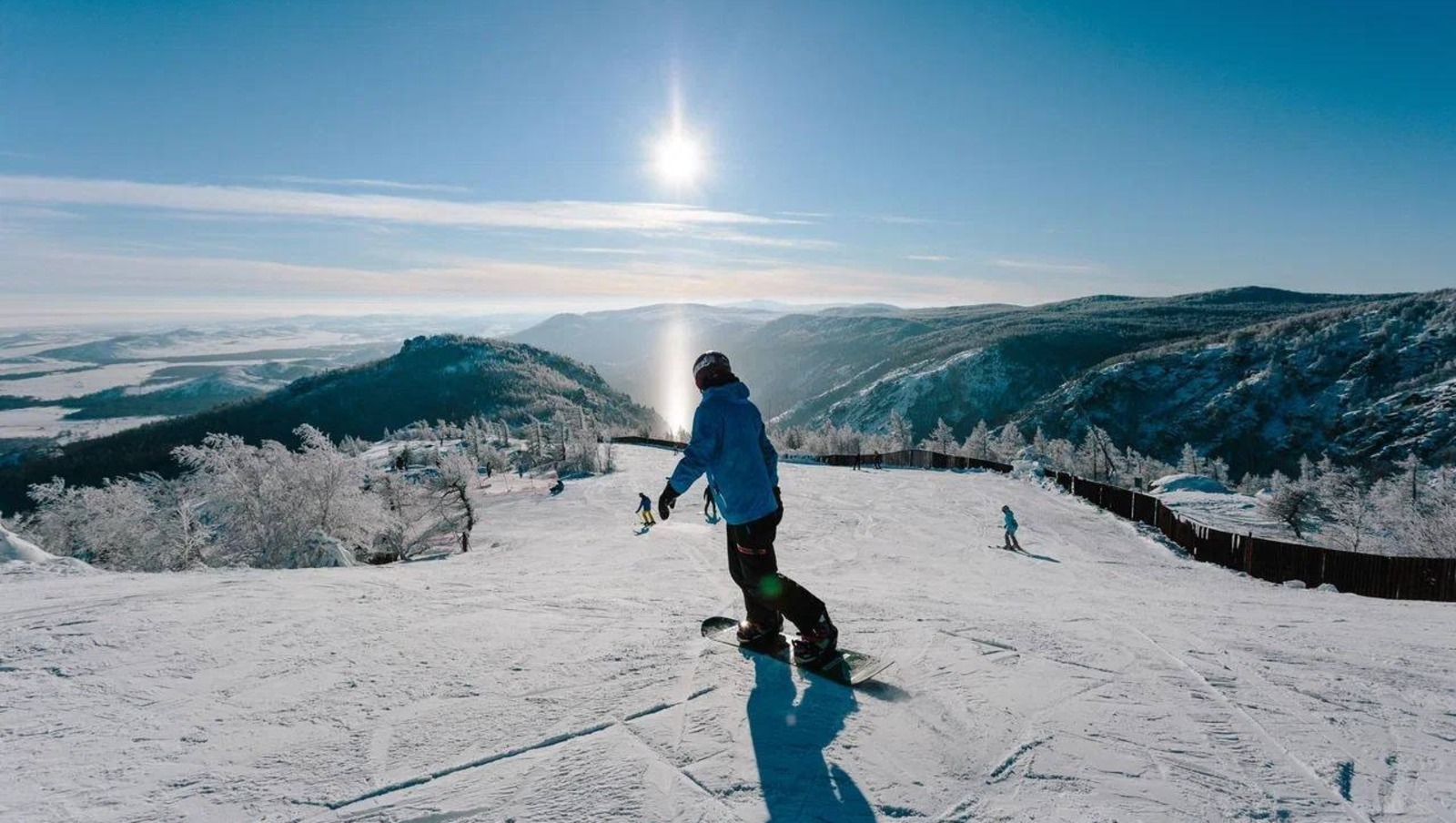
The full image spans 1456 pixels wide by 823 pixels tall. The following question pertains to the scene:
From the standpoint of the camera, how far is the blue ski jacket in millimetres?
4324

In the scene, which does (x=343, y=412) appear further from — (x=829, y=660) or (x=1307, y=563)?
(x=829, y=660)

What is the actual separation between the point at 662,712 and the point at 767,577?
120cm

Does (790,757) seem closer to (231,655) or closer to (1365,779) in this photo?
(1365,779)

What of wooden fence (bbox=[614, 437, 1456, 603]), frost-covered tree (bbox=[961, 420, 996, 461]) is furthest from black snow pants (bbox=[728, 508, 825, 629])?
frost-covered tree (bbox=[961, 420, 996, 461])

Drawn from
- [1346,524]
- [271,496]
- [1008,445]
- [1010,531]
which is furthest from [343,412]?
[1346,524]

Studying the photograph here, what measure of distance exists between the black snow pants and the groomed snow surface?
41 cm

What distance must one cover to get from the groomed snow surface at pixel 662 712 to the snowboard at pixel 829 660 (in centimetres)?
11

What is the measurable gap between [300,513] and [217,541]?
4.18 m

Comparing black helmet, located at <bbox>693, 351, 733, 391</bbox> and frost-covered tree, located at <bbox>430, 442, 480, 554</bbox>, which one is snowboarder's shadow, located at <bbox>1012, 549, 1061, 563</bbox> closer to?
black helmet, located at <bbox>693, 351, 733, 391</bbox>

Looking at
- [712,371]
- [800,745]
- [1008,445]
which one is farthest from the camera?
[1008,445]

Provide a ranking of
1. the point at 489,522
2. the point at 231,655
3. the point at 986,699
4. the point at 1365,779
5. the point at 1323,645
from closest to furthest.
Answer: the point at 1365,779 → the point at 986,699 → the point at 231,655 → the point at 1323,645 → the point at 489,522

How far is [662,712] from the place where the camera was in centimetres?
371

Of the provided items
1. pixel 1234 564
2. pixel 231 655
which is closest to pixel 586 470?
pixel 1234 564

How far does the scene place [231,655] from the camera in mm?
4367
